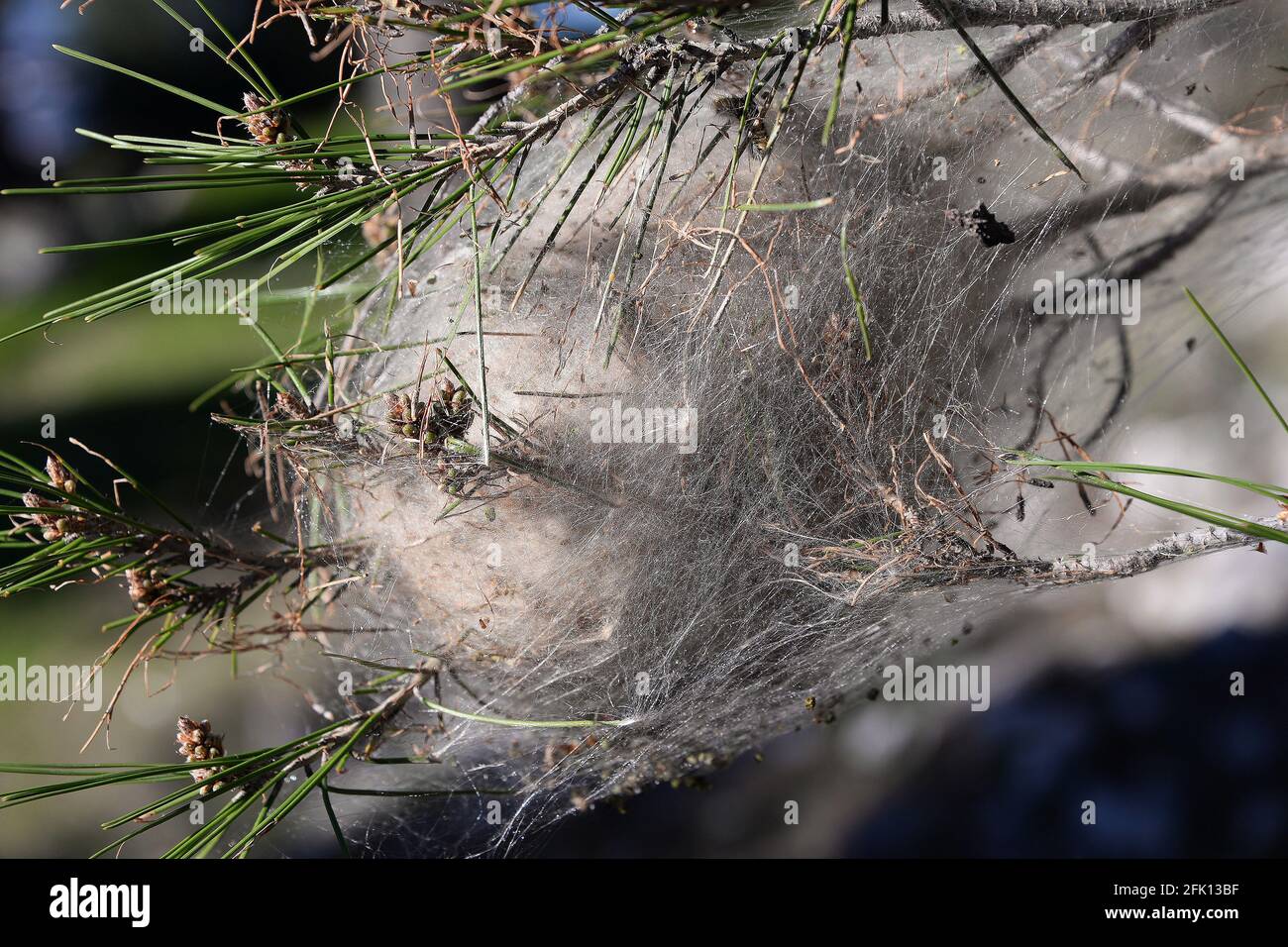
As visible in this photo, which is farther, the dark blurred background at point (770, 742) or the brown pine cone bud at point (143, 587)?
the dark blurred background at point (770, 742)

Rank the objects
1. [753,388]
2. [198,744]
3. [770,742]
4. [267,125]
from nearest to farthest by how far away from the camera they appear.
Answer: [267,125], [198,744], [753,388], [770,742]

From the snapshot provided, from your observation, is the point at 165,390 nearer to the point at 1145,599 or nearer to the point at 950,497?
the point at 950,497

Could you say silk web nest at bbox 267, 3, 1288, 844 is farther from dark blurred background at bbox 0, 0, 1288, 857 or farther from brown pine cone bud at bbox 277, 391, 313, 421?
dark blurred background at bbox 0, 0, 1288, 857

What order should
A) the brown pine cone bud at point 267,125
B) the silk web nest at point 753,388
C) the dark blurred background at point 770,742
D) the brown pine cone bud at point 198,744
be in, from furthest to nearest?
the dark blurred background at point 770,742 → the silk web nest at point 753,388 → the brown pine cone bud at point 198,744 → the brown pine cone bud at point 267,125

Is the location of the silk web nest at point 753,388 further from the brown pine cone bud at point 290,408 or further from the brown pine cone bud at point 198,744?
the brown pine cone bud at point 198,744

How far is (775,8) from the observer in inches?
42.1

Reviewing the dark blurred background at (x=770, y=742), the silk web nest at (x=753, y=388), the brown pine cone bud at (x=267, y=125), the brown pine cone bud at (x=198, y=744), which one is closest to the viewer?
the brown pine cone bud at (x=267, y=125)

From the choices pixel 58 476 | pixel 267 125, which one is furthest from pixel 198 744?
pixel 267 125

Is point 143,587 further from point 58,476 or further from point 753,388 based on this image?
point 753,388

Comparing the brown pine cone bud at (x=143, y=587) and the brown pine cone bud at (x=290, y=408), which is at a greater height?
the brown pine cone bud at (x=290, y=408)

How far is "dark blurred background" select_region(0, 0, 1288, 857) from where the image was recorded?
7.98 feet

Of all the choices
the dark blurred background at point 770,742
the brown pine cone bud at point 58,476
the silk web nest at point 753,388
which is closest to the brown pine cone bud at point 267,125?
the silk web nest at point 753,388

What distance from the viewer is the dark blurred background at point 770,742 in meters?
2.43

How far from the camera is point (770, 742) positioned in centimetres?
274
